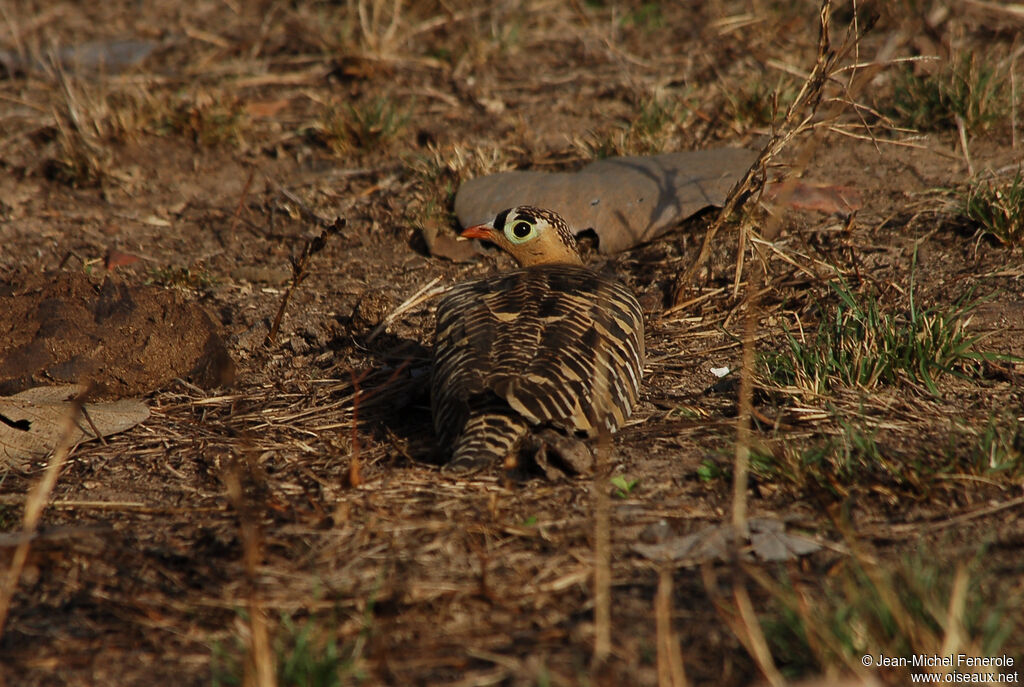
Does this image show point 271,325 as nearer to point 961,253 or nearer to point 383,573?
point 383,573

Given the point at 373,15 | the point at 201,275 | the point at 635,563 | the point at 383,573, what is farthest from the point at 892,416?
the point at 373,15

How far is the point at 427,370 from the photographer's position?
5.14 meters

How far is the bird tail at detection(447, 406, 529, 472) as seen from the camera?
374 centimetres

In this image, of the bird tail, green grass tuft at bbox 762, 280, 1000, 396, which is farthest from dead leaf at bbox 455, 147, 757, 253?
the bird tail

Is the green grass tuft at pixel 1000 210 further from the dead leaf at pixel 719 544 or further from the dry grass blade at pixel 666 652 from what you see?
the dry grass blade at pixel 666 652

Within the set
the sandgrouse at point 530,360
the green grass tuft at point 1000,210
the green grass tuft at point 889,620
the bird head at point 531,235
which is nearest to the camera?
the green grass tuft at point 889,620

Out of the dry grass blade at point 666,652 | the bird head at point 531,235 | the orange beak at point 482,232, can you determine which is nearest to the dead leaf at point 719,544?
the dry grass blade at point 666,652

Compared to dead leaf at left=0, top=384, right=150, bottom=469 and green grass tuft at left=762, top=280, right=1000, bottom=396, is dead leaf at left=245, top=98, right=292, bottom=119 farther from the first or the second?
green grass tuft at left=762, top=280, right=1000, bottom=396

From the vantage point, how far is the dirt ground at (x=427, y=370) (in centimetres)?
298

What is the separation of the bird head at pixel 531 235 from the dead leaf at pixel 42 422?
6.75 ft

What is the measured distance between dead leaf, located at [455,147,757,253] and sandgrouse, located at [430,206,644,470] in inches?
49.1

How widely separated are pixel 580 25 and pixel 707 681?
7147 millimetres

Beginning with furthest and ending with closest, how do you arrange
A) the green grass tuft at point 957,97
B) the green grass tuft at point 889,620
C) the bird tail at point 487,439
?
the green grass tuft at point 957,97
the bird tail at point 487,439
the green grass tuft at point 889,620

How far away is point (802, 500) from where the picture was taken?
3.64 meters
